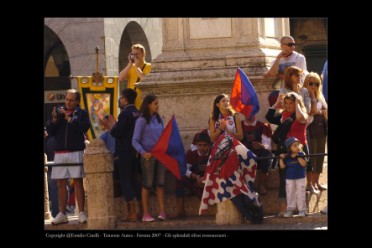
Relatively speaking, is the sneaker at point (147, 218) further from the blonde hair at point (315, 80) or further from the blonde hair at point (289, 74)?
the blonde hair at point (315, 80)

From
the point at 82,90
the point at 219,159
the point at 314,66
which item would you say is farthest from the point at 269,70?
the point at 314,66

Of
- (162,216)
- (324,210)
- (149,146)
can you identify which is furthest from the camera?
(149,146)

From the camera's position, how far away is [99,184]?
19203mm

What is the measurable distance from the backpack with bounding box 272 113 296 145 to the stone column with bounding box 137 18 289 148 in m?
1.39

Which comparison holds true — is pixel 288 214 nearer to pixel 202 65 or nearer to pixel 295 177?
pixel 295 177

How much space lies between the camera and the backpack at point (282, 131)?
19.1m

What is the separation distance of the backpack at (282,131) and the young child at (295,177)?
0.25 meters

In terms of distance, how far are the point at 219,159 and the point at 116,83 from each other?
408 cm

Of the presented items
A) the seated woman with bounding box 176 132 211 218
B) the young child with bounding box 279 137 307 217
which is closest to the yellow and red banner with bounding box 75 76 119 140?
the seated woman with bounding box 176 132 211 218

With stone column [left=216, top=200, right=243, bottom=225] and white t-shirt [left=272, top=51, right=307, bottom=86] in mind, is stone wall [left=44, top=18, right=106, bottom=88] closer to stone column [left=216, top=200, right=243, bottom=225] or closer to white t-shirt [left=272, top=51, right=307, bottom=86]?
white t-shirt [left=272, top=51, right=307, bottom=86]

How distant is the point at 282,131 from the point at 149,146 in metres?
1.60

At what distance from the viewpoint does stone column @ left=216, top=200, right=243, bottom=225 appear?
1884cm

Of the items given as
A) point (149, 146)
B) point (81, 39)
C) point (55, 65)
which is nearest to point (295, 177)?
point (149, 146)
